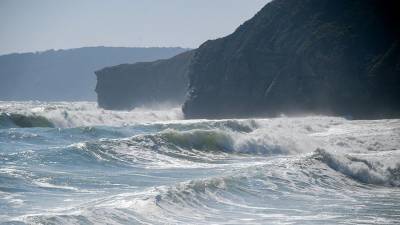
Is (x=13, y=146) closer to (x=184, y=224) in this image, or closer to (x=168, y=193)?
(x=168, y=193)

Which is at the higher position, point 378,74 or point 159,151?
point 378,74

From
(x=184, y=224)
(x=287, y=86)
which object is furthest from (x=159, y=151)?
(x=287, y=86)

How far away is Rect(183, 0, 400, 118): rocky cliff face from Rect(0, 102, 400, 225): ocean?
20.2 metres

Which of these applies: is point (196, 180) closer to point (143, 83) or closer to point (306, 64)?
point (306, 64)

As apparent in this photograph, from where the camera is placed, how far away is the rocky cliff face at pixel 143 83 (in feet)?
340

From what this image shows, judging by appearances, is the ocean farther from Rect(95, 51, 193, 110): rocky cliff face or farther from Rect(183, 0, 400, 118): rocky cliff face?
Rect(95, 51, 193, 110): rocky cliff face

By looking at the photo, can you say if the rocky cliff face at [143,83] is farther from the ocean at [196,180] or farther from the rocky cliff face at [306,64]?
the ocean at [196,180]

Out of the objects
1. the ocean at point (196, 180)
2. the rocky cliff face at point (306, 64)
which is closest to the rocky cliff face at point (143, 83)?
the rocky cliff face at point (306, 64)

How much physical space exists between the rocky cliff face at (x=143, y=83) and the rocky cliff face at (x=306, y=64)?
3501cm

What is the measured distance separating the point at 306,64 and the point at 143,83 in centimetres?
5857

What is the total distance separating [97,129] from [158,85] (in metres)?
75.5

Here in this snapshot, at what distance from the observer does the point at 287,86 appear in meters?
55.9

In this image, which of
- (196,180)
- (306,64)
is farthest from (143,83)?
(196,180)

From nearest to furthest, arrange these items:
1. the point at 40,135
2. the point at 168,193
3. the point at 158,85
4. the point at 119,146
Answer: the point at 168,193 < the point at 119,146 < the point at 40,135 < the point at 158,85
